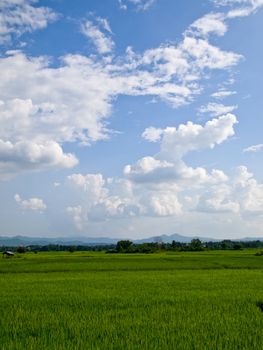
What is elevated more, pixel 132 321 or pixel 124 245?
pixel 124 245

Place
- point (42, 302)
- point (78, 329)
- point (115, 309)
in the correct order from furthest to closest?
point (42, 302) < point (115, 309) < point (78, 329)

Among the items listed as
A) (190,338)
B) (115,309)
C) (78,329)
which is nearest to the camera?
(190,338)

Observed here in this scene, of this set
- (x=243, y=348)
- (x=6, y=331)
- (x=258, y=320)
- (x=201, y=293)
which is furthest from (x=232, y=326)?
(x=201, y=293)

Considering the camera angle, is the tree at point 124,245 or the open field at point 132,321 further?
the tree at point 124,245

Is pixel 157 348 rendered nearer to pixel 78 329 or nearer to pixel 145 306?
pixel 78 329

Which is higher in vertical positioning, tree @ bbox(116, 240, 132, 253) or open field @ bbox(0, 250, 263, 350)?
tree @ bbox(116, 240, 132, 253)

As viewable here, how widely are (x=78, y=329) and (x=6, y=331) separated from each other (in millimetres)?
1834

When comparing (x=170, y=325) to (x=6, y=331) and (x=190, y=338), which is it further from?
(x=6, y=331)

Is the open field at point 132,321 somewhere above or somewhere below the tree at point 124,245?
below

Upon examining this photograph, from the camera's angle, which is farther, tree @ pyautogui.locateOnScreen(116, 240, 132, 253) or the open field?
tree @ pyautogui.locateOnScreen(116, 240, 132, 253)

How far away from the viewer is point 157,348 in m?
8.99

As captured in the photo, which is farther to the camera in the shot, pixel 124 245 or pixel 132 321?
pixel 124 245

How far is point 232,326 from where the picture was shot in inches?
447

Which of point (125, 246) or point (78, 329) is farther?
point (125, 246)
